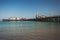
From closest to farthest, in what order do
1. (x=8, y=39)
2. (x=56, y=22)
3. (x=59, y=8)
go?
1. (x=8, y=39)
2. (x=59, y=8)
3. (x=56, y=22)

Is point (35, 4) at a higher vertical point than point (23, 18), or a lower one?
higher

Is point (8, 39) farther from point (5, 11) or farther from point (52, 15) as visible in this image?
point (52, 15)

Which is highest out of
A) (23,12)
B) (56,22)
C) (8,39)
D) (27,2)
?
(27,2)

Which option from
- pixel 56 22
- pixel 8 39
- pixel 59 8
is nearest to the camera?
pixel 8 39

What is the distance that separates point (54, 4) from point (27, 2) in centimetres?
78

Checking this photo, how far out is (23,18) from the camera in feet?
13.1

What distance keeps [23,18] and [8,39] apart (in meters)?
0.88

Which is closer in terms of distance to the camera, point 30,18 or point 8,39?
point 8,39

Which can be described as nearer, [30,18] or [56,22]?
[30,18]

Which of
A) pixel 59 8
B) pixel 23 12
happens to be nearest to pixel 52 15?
pixel 59 8

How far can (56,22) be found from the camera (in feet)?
13.9

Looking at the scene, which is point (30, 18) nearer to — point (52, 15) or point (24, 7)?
point (24, 7)

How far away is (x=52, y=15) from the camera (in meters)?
3.93

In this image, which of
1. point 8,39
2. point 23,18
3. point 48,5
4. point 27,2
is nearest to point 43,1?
point 48,5
